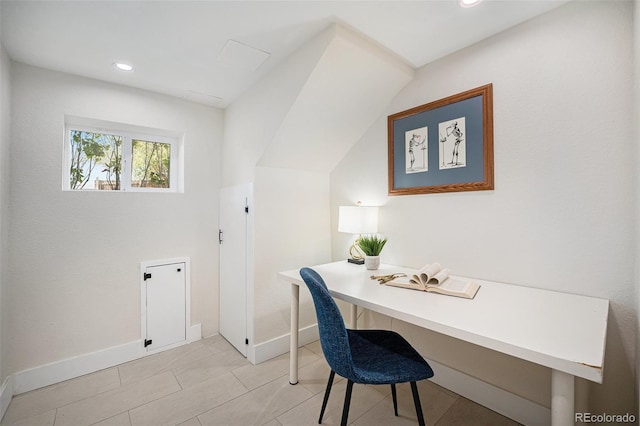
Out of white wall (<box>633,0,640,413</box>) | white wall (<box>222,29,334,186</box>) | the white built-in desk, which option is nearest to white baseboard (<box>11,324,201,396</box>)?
white wall (<box>222,29,334,186</box>)

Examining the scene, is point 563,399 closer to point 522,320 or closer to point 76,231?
point 522,320

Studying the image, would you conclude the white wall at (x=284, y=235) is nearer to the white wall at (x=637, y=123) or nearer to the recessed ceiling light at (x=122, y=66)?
the recessed ceiling light at (x=122, y=66)

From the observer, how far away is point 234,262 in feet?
8.18

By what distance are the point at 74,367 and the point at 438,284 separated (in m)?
2.63

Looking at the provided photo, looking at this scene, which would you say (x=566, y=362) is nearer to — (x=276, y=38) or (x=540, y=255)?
(x=540, y=255)

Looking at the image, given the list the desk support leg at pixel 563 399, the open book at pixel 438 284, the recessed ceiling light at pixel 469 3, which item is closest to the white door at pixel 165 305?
the open book at pixel 438 284

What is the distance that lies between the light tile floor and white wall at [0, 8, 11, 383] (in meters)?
0.42

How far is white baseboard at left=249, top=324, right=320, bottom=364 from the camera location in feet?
7.30

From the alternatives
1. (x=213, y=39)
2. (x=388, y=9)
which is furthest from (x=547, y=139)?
(x=213, y=39)

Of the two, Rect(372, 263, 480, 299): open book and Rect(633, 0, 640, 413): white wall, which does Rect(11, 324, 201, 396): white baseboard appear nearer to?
Rect(372, 263, 480, 299): open book

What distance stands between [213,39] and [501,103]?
1795 millimetres

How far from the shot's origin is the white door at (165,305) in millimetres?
2379

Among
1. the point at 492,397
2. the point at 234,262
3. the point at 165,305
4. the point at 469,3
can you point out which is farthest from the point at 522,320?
the point at 165,305

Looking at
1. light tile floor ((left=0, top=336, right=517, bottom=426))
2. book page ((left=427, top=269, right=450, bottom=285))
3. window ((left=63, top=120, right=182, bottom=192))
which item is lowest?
light tile floor ((left=0, top=336, right=517, bottom=426))
